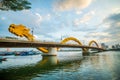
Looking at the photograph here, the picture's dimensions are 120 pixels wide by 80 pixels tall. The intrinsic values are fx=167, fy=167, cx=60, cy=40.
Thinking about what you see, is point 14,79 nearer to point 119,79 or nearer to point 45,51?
point 119,79

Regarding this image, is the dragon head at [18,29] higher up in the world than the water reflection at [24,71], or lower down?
higher up

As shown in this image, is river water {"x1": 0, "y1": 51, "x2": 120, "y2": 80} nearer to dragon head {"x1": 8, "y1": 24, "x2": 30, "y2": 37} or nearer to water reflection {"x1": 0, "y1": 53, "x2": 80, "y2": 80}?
water reflection {"x1": 0, "y1": 53, "x2": 80, "y2": 80}

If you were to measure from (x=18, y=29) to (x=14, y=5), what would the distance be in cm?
6243

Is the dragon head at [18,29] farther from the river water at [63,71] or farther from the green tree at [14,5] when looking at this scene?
the green tree at [14,5]

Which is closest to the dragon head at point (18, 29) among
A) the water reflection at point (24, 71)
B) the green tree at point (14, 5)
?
the water reflection at point (24, 71)

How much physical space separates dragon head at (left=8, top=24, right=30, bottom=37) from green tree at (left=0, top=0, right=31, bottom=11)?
54842 mm

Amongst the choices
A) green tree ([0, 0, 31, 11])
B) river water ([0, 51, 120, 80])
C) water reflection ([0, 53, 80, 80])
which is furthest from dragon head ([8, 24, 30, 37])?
green tree ([0, 0, 31, 11])

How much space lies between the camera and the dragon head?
8559 centimetres

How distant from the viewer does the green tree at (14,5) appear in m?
30.6

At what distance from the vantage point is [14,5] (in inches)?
1240

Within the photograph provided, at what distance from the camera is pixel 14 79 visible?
2900cm

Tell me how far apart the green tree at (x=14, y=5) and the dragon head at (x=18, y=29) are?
5484 cm

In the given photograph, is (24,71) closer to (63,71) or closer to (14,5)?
(63,71)

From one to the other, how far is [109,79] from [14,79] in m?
15.9
